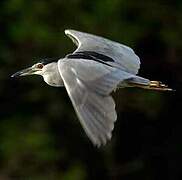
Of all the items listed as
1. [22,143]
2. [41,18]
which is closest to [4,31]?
[41,18]

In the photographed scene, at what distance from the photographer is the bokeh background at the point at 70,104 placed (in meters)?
7.82

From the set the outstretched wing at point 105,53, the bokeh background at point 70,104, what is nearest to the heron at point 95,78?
the outstretched wing at point 105,53

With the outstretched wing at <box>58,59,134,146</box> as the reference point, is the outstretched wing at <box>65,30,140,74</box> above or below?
below

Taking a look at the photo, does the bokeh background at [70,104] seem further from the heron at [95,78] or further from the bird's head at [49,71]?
the bird's head at [49,71]

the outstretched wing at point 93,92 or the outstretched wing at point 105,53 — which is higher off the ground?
the outstretched wing at point 93,92

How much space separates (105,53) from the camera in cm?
538

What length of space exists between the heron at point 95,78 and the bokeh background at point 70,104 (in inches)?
86.8

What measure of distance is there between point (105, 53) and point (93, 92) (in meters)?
0.96

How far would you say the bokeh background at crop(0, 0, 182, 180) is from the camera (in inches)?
308

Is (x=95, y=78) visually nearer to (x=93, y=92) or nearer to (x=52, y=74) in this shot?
(x=93, y=92)

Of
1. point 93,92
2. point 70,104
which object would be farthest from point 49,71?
point 70,104

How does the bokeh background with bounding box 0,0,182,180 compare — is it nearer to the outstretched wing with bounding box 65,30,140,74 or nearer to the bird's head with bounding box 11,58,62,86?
the outstretched wing with bounding box 65,30,140,74

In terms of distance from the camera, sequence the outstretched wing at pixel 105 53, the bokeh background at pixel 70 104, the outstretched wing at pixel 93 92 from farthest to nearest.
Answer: the bokeh background at pixel 70 104
the outstretched wing at pixel 105 53
the outstretched wing at pixel 93 92

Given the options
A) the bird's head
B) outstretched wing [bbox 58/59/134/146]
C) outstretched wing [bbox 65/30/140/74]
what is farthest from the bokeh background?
outstretched wing [bbox 58/59/134/146]
